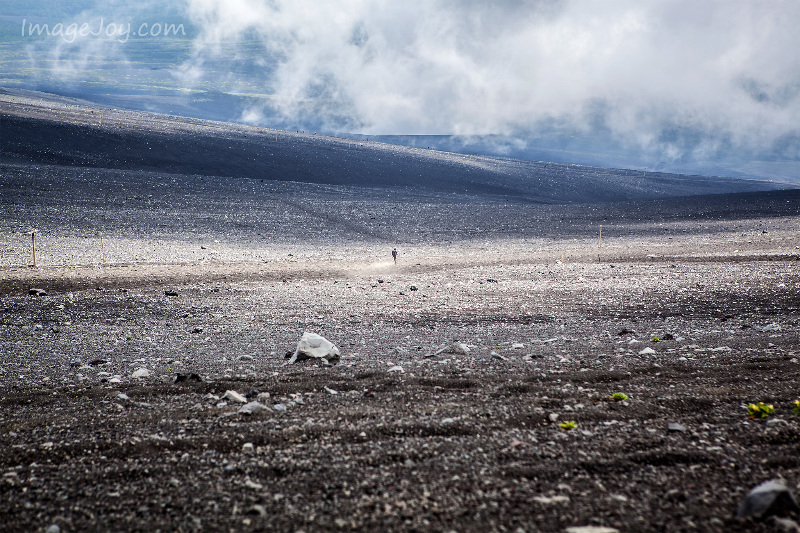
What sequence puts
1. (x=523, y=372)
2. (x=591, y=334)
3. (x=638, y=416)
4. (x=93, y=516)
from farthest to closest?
(x=591, y=334), (x=523, y=372), (x=638, y=416), (x=93, y=516)

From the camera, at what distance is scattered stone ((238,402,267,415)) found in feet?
15.4

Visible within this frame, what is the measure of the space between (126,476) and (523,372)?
12.7ft

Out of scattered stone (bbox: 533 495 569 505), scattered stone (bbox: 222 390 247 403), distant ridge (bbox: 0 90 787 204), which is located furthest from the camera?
distant ridge (bbox: 0 90 787 204)

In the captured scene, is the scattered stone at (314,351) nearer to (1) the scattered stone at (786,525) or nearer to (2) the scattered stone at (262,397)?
(2) the scattered stone at (262,397)

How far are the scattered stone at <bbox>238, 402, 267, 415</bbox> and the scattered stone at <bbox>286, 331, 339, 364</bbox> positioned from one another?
6.19 ft

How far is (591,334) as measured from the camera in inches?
328

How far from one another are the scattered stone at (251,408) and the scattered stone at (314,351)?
6.19 feet

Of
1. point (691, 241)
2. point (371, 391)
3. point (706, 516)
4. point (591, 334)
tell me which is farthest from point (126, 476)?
point (691, 241)

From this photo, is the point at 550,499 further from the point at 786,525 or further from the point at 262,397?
the point at 262,397

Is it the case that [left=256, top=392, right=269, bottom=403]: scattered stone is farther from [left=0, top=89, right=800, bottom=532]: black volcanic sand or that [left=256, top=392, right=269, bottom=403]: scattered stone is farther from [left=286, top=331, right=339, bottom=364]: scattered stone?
[left=286, top=331, right=339, bottom=364]: scattered stone

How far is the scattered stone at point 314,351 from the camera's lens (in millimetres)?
6730

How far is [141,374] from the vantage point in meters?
6.27

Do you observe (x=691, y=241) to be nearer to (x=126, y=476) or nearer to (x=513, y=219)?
(x=513, y=219)

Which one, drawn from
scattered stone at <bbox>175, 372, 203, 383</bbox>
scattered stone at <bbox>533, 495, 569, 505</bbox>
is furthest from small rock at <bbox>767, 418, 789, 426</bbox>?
scattered stone at <bbox>175, 372, 203, 383</bbox>
